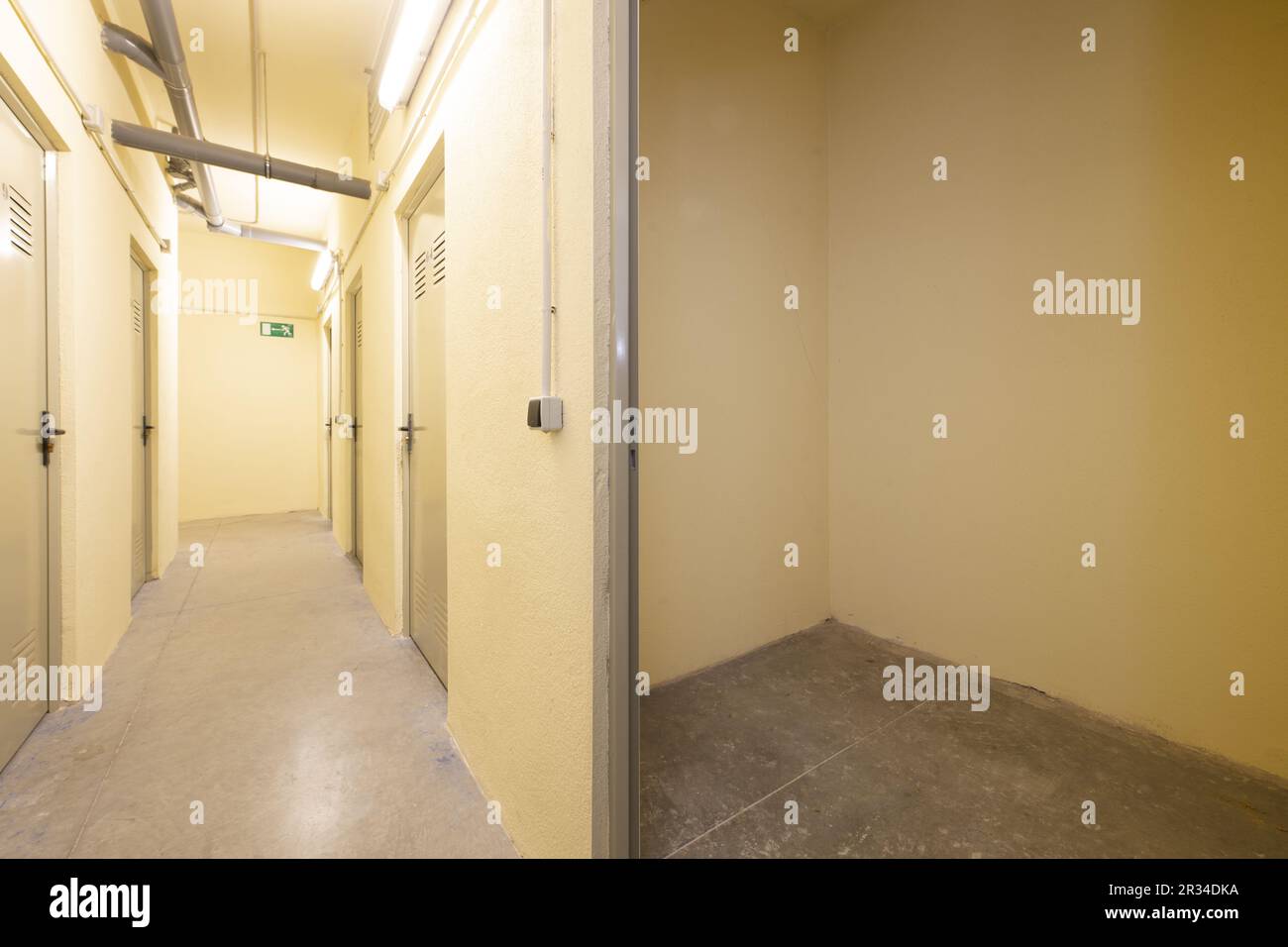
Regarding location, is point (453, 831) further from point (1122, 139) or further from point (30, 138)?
point (1122, 139)

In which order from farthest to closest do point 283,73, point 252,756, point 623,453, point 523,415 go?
1. point 283,73
2. point 252,756
3. point 523,415
4. point 623,453

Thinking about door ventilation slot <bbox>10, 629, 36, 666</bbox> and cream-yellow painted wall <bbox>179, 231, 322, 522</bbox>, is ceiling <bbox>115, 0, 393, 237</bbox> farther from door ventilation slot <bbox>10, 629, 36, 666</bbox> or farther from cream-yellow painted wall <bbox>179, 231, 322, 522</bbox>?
door ventilation slot <bbox>10, 629, 36, 666</bbox>

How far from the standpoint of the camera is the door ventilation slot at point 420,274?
2473 mm

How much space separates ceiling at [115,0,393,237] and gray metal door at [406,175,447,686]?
1.06 m

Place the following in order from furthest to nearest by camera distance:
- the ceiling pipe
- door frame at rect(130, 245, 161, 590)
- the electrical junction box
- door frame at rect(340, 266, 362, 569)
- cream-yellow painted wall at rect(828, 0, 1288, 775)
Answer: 1. the ceiling pipe
2. door frame at rect(340, 266, 362, 569)
3. door frame at rect(130, 245, 161, 590)
4. cream-yellow painted wall at rect(828, 0, 1288, 775)
5. the electrical junction box

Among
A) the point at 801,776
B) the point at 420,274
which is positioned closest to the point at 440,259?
the point at 420,274

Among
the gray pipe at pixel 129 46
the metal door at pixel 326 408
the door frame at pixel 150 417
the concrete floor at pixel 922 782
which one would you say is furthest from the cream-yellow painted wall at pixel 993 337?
the metal door at pixel 326 408

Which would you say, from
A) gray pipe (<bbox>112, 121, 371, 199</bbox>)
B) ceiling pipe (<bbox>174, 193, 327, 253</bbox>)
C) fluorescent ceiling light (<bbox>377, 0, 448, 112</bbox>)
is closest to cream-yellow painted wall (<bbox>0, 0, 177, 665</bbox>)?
gray pipe (<bbox>112, 121, 371, 199</bbox>)

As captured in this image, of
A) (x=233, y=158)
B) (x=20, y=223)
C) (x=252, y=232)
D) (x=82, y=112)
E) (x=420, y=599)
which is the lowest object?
(x=420, y=599)

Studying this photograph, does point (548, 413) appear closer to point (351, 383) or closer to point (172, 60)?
point (172, 60)

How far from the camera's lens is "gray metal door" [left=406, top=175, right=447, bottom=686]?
2250 millimetres

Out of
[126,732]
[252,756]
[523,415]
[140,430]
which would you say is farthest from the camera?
[140,430]

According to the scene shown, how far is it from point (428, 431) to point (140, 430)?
106 inches

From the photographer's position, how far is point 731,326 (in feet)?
8.09
